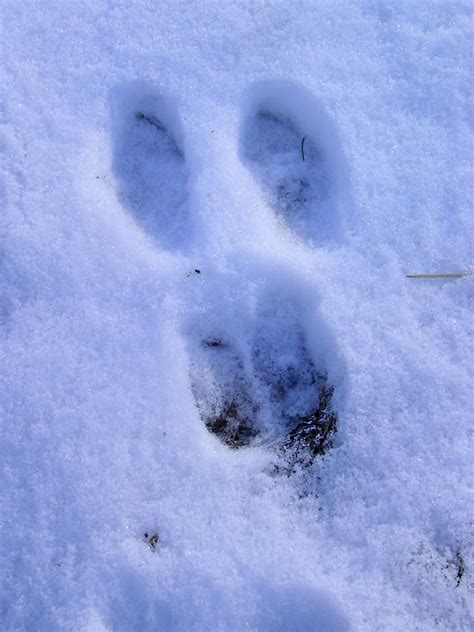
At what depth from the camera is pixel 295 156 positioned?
191cm

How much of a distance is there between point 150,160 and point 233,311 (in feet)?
1.94

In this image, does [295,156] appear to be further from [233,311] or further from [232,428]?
[232,428]

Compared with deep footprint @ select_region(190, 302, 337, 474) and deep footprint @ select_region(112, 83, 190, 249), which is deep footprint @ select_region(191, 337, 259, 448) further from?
deep footprint @ select_region(112, 83, 190, 249)

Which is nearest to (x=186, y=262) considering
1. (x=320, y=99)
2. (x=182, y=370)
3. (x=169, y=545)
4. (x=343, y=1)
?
(x=182, y=370)

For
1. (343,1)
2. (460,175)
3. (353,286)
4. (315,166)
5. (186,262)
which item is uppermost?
(343,1)

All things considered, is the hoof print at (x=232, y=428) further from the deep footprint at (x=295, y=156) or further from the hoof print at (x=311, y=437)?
the deep footprint at (x=295, y=156)

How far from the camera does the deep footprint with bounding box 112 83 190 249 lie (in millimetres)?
1840

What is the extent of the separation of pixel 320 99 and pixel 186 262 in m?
0.70

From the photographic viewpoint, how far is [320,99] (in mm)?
1854

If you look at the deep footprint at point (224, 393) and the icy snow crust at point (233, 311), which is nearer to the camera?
the icy snow crust at point (233, 311)

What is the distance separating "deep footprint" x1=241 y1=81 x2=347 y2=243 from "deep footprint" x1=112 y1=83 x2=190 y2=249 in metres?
0.24

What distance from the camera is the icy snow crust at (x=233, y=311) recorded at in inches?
64.1

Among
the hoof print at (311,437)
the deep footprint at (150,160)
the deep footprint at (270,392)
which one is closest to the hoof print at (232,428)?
the deep footprint at (270,392)

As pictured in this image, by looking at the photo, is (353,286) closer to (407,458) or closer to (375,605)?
(407,458)
